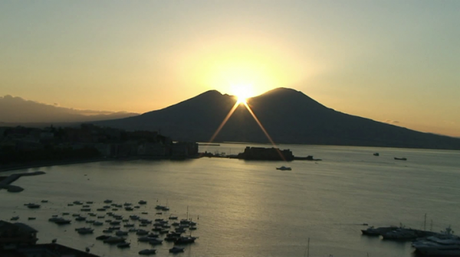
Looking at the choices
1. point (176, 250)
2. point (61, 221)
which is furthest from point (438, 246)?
point (61, 221)

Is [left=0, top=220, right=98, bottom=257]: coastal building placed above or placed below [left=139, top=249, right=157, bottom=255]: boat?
above

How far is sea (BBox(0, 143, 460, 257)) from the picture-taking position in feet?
30.4

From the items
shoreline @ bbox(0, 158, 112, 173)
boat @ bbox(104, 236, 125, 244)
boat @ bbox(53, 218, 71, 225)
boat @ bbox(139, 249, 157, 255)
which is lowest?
boat @ bbox(139, 249, 157, 255)

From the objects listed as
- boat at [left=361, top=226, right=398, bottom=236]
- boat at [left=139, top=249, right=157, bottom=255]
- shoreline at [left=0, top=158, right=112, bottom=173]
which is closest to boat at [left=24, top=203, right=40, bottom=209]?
boat at [left=139, top=249, right=157, bottom=255]

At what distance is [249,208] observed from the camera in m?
13.3

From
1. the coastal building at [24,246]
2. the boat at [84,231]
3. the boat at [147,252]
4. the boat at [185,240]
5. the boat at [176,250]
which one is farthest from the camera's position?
the boat at [84,231]

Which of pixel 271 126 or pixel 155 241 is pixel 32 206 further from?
pixel 271 126

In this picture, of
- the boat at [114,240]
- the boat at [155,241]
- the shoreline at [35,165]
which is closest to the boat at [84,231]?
the boat at [114,240]

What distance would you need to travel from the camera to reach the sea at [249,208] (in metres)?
9.27

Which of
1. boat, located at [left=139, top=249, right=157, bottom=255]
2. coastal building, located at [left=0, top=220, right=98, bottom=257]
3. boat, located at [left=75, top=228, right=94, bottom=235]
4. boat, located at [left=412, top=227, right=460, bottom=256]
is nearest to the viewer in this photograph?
coastal building, located at [left=0, top=220, right=98, bottom=257]

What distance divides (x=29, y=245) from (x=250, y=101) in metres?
82.3

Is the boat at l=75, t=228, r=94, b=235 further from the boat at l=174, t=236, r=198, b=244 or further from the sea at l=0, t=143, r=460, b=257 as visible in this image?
the boat at l=174, t=236, r=198, b=244

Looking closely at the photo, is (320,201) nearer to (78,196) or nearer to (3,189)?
(78,196)

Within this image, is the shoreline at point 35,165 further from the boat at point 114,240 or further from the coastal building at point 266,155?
the coastal building at point 266,155
